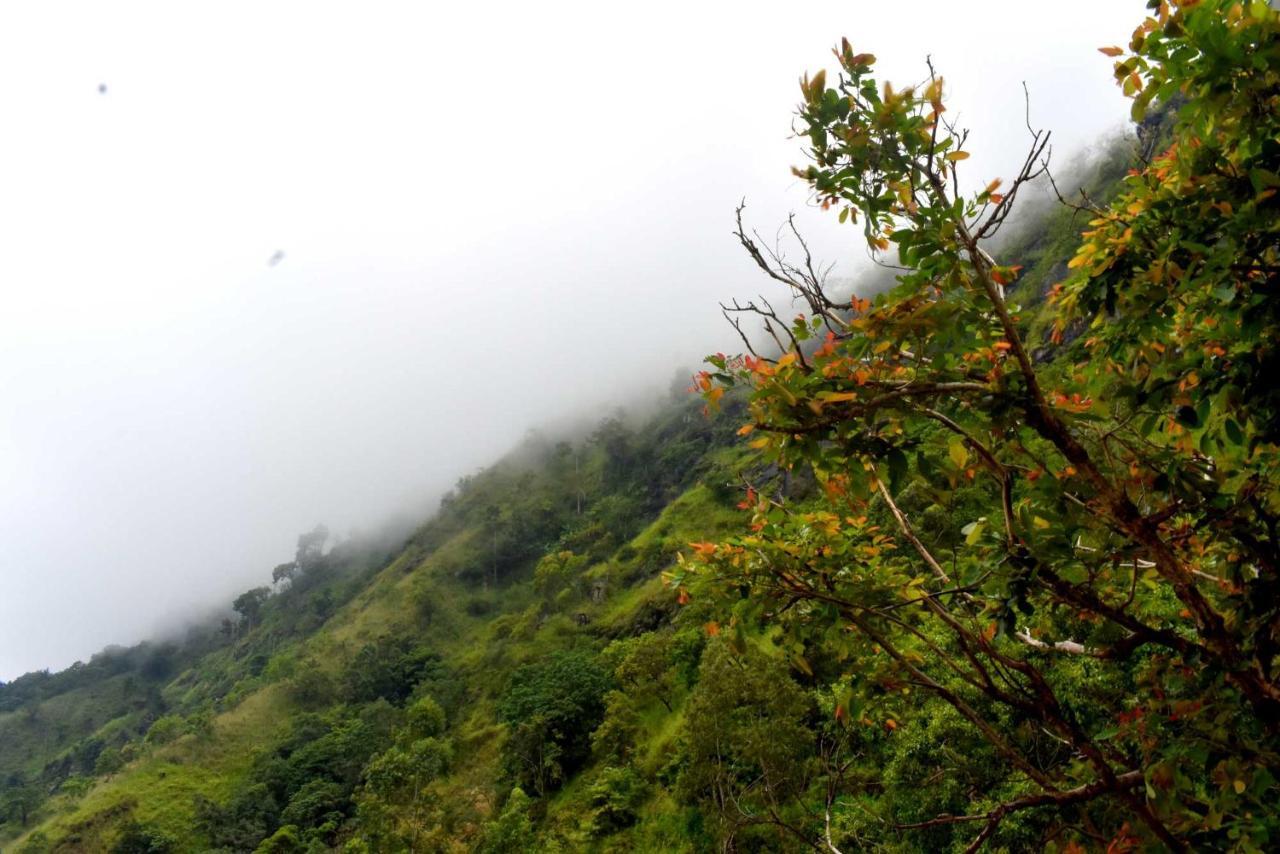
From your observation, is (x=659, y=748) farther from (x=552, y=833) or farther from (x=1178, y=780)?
(x=1178, y=780)

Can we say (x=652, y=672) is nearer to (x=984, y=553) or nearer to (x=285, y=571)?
(x=984, y=553)

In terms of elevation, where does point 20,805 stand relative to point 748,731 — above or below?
above

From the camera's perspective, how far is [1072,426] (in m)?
2.44

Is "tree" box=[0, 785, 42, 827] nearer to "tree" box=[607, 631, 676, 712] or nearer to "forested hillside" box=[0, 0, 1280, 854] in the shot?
"forested hillside" box=[0, 0, 1280, 854]

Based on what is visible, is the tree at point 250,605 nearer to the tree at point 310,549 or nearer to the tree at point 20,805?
the tree at point 310,549

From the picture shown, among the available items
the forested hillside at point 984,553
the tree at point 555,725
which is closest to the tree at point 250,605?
the tree at point 555,725

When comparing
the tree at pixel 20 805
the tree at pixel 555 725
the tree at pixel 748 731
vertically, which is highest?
the tree at pixel 20 805

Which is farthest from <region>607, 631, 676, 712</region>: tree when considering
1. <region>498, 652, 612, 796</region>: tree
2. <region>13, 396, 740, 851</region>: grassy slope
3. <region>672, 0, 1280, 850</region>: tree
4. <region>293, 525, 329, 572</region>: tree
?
<region>293, 525, 329, 572</region>: tree

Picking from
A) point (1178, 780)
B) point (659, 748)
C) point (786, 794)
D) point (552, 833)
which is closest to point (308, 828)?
point (552, 833)

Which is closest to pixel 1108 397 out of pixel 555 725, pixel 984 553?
pixel 984 553

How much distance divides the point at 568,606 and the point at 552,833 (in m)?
27.9

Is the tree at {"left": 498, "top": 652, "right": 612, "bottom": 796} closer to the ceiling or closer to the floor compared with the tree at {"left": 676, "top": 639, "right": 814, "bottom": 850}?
closer to the floor

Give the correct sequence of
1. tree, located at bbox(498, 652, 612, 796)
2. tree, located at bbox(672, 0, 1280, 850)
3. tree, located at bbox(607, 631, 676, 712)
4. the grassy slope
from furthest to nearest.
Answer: the grassy slope < tree, located at bbox(498, 652, 612, 796) < tree, located at bbox(607, 631, 676, 712) < tree, located at bbox(672, 0, 1280, 850)

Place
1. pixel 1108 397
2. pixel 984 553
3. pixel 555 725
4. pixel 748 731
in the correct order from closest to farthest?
pixel 984 553, pixel 1108 397, pixel 748 731, pixel 555 725
